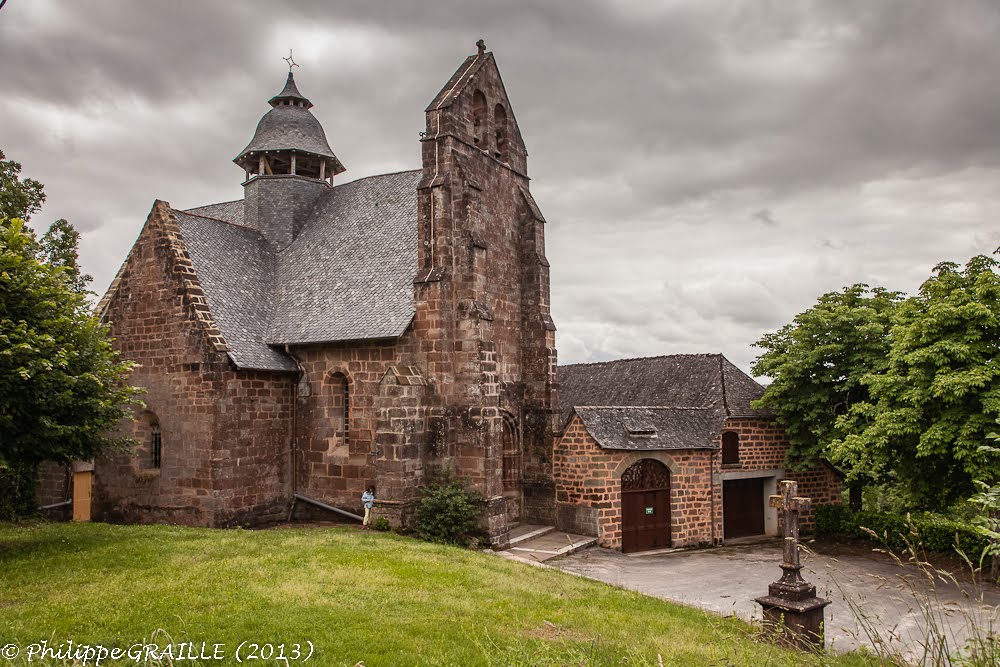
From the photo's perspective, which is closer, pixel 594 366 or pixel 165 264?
pixel 165 264

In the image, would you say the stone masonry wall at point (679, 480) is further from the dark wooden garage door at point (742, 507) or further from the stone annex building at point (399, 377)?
the dark wooden garage door at point (742, 507)

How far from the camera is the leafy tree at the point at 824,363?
76.8 ft

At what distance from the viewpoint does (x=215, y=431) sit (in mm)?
18969

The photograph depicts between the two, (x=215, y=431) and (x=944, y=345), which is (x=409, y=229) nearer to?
(x=215, y=431)

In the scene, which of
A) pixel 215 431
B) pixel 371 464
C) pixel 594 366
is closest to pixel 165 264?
pixel 215 431

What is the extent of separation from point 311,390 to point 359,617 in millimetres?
11681

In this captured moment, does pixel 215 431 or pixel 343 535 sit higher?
pixel 215 431

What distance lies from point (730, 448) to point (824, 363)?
431 centimetres

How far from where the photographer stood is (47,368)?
12.6 metres

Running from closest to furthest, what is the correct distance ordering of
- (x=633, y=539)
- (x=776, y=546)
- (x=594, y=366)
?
(x=633, y=539) < (x=776, y=546) < (x=594, y=366)

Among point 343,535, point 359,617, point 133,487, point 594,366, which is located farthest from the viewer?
point 594,366

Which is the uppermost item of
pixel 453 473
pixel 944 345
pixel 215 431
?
pixel 944 345

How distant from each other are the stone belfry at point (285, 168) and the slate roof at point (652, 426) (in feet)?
41.2

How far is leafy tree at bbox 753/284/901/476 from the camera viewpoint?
2341 centimetres
